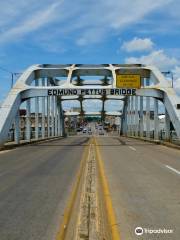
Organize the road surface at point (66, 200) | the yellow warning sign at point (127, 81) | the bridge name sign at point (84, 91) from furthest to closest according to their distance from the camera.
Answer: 1. the yellow warning sign at point (127, 81)
2. the bridge name sign at point (84, 91)
3. the road surface at point (66, 200)

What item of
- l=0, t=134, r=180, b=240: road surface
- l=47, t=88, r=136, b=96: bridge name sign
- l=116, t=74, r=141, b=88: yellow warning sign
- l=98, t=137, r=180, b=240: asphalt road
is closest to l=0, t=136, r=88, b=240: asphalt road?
l=0, t=134, r=180, b=240: road surface

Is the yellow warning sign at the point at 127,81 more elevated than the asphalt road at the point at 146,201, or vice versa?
the yellow warning sign at the point at 127,81

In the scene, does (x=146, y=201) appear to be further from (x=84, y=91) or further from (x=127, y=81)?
(x=127, y=81)

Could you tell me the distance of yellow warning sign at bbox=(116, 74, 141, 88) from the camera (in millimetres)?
42875

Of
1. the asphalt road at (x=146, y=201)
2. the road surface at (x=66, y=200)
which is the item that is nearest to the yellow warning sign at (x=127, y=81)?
the asphalt road at (x=146, y=201)

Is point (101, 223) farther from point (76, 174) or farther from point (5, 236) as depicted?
point (76, 174)

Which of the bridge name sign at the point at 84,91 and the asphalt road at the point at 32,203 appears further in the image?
the bridge name sign at the point at 84,91

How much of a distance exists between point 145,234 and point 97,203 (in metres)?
2.79

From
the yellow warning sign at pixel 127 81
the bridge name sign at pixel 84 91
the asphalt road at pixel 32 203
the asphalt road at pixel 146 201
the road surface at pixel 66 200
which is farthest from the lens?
the yellow warning sign at pixel 127 81

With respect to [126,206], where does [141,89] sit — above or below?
above

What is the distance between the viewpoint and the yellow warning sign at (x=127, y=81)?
4288 cm

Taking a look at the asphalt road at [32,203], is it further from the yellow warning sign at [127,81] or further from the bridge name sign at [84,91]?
the yellow warning sign at [127,81]

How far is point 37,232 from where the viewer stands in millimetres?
7043

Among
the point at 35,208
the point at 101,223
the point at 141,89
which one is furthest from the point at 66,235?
the point at 141,89
